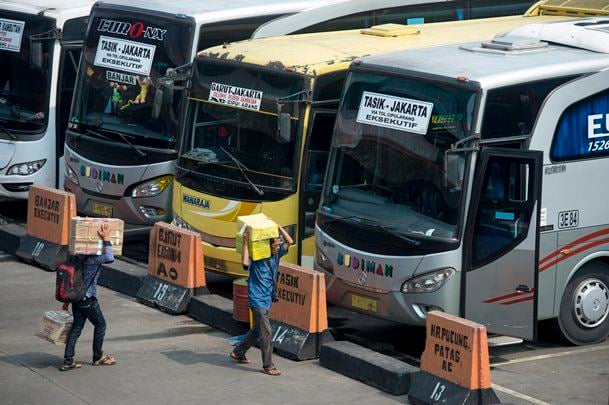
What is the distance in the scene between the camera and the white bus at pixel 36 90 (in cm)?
1858

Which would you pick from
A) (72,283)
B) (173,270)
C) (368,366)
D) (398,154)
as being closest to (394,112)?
(398,154)

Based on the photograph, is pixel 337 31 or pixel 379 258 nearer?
pixel 379 258

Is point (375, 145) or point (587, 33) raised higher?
point (587, 33)

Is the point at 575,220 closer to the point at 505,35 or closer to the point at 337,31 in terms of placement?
the point at 505,35

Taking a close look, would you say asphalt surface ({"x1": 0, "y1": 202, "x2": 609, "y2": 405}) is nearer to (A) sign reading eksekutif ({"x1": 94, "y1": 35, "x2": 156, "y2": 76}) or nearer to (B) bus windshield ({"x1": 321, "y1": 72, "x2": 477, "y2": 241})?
(B) bus windshield ({"x1": 321, "y1": 72, "x2": 477, "y2": 241})

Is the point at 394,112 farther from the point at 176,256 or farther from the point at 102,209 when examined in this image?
the point at 102,209

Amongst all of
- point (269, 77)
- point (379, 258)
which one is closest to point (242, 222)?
point (379, 258)

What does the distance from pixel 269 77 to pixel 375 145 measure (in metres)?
2.06

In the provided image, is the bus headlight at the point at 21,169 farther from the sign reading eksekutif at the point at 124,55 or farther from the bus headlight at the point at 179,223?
the bus headlight at the point at 179,223

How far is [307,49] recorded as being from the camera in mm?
15289

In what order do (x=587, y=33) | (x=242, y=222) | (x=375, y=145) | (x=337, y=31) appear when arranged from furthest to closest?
(x=337, y=31)
(x=587, y=33)
(x=375, y=145)
(x=242, y=222)

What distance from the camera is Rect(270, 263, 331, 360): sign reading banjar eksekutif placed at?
1301 cm

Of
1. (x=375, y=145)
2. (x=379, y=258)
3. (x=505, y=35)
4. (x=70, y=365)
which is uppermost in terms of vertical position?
(x=505, y=35)

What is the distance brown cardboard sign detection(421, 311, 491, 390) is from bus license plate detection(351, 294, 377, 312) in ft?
4.21
